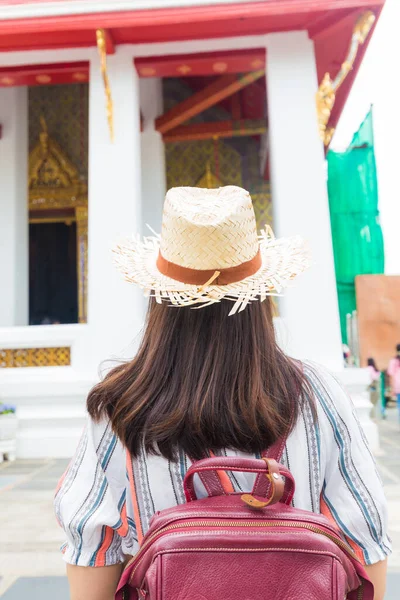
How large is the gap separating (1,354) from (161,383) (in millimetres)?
4038

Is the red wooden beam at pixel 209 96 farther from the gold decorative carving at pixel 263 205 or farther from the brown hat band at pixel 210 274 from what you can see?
the brown hat band at pixel 210 274

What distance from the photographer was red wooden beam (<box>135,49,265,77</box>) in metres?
4.53

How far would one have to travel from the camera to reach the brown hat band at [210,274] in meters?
0.93

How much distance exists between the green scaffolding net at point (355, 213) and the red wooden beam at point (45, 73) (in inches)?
203

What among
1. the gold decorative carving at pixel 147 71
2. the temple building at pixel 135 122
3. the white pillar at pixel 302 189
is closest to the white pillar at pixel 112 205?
the temple building at pixel 135 122

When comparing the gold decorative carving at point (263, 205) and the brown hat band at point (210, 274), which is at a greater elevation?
the gold decorative carving at point (263, 205)

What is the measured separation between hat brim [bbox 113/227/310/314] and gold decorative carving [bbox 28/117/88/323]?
619 centimetres

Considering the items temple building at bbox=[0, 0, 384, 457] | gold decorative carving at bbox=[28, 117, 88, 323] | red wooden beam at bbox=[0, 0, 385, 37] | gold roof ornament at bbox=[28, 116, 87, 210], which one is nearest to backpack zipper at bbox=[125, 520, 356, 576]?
temple building at bbox=[0, 0, 384, 457]

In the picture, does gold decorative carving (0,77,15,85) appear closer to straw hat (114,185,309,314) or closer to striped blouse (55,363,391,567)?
straw hat (114,185,309,314)

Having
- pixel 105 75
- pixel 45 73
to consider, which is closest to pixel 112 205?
pixel 105 75

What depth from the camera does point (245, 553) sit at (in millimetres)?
650

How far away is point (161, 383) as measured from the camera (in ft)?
2.84

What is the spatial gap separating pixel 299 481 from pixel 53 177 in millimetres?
7071

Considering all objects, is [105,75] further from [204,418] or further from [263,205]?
[204,418]
